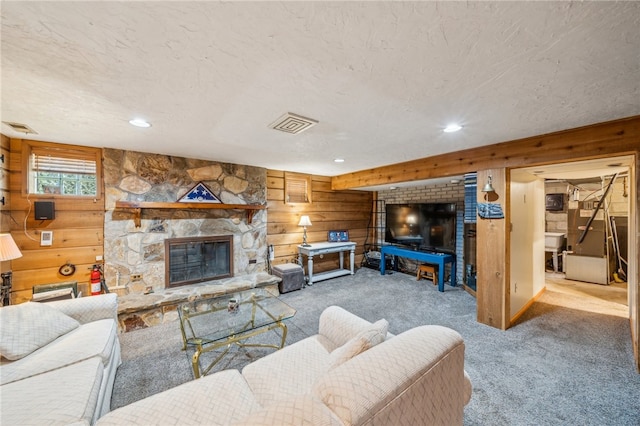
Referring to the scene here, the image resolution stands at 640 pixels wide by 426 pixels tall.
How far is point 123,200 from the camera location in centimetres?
311

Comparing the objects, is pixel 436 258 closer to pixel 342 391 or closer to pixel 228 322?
pixel 228 322

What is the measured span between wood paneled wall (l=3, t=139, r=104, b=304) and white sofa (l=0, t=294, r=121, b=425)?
1.16 meters

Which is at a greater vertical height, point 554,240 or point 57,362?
point 554,240

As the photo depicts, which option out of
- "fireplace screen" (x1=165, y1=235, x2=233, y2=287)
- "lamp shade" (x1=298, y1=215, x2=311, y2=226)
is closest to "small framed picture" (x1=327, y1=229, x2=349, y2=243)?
"lamp shade" (x1=298, y1=215, x2=311, y2=226)

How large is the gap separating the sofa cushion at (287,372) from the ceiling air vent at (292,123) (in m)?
1.72

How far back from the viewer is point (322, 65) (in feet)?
4.17

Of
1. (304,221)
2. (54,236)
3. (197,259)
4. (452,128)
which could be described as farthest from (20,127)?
(452,128)

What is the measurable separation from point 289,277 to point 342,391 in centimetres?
335

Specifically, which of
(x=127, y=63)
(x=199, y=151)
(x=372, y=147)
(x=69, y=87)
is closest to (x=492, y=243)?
(x=372, y=147)

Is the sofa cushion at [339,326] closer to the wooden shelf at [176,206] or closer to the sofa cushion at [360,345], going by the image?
the sofa cushion at [360,345]

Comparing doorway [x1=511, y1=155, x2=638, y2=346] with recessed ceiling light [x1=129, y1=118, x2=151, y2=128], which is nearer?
recessed ceiling light [x1=129, y1=118, x2=151, y2=128]

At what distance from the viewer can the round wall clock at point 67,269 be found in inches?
111

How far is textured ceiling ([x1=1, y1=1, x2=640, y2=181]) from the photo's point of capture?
3.11 feet

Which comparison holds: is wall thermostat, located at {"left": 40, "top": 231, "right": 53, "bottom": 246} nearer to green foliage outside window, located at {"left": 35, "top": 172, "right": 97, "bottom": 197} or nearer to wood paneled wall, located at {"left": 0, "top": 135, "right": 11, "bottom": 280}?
wood paneled wall, located at {"left": 0, "top": 135, "right": 11, "bottom": 280}
